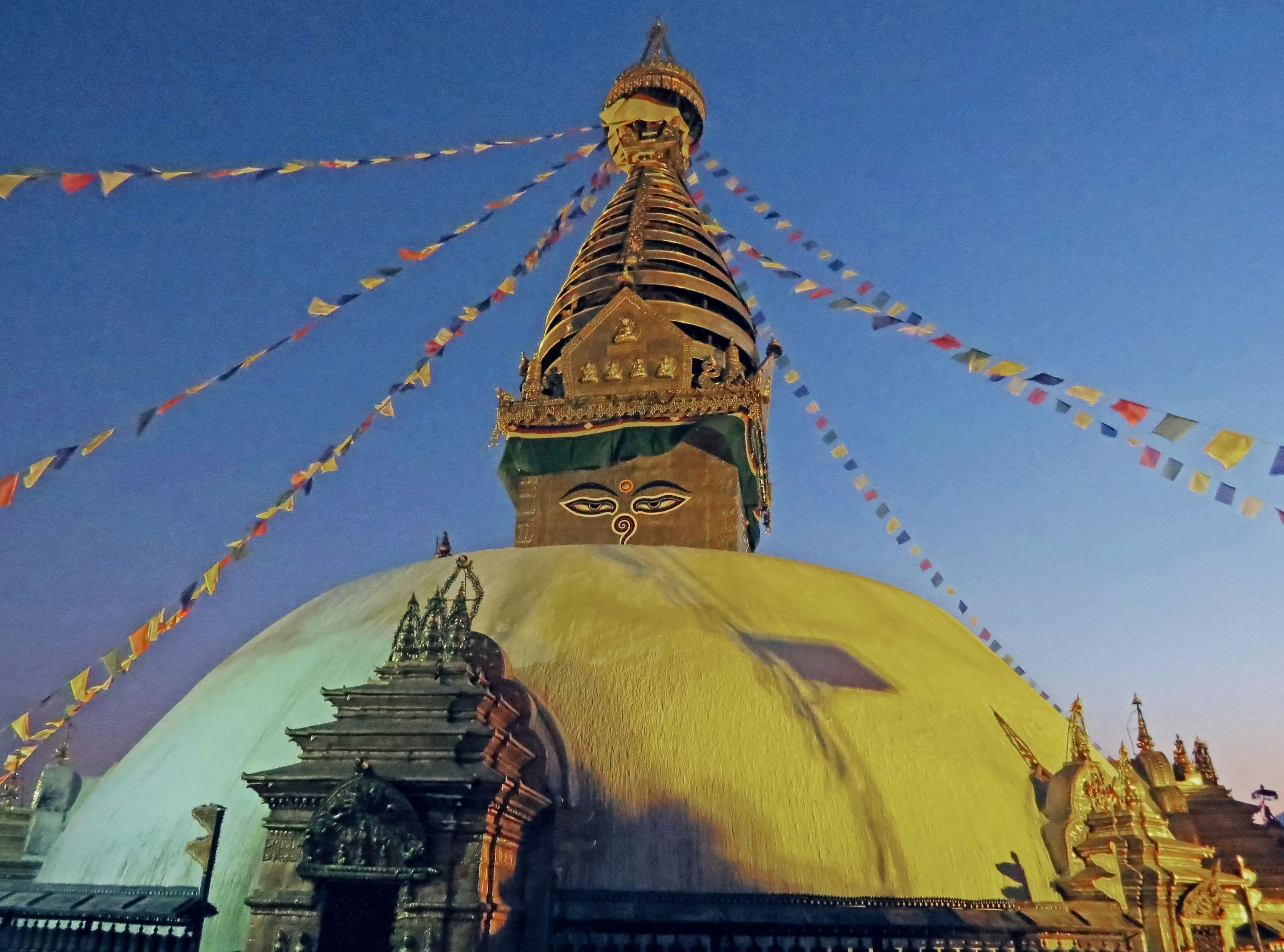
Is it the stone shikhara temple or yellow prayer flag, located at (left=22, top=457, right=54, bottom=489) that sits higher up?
yellow prayer flag, located at (left=22, top=457, right=54, bottom=489)

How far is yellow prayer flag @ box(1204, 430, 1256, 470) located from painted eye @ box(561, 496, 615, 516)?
8.07 meters

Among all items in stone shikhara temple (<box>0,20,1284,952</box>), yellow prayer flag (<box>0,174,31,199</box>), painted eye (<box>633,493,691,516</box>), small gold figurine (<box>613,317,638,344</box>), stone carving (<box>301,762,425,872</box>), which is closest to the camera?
stone carving (<box>301,762,425,872</box>)

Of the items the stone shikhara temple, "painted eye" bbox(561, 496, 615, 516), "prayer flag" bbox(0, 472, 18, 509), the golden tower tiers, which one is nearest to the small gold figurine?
the golden tower tiers

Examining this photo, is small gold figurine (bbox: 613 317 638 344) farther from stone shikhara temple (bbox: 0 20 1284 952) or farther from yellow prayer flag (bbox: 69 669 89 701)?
yellow prayer flag (bbox: 69 669 89 701)

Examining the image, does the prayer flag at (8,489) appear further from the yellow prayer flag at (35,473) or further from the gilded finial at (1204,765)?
the gilded finial at (1204,765)

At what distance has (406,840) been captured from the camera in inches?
186

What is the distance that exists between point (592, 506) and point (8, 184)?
26.9 ft

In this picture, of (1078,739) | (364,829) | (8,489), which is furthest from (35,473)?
(1078,739)

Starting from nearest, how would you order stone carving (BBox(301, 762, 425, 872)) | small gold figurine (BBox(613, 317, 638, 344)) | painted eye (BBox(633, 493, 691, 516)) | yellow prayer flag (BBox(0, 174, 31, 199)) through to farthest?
stone carving (BBox(301, 762, 425, 872))
yellow prayer flag (BBox(0, 174, 31, 199))
painted eye (BBox(633, 493, 691, 516))
small gold figurine (BBox(613, 317, 638, 344))

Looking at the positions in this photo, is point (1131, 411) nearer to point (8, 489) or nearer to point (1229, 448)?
point (1229, 448)

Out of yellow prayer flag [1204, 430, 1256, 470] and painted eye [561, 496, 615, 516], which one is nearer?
yellow prayer flag [1204, 430, 1256, 470]

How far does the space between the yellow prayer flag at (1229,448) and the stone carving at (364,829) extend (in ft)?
Answer: 22.7

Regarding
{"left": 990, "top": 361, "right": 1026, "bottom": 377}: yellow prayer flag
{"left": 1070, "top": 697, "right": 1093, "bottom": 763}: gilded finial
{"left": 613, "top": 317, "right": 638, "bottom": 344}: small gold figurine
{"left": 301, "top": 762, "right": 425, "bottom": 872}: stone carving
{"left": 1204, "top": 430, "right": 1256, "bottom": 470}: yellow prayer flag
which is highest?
{"left": 613, "top": 317, "right": 638, "bottom": 344}: small gold figurine

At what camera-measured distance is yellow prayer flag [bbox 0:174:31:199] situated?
6.99 meters
